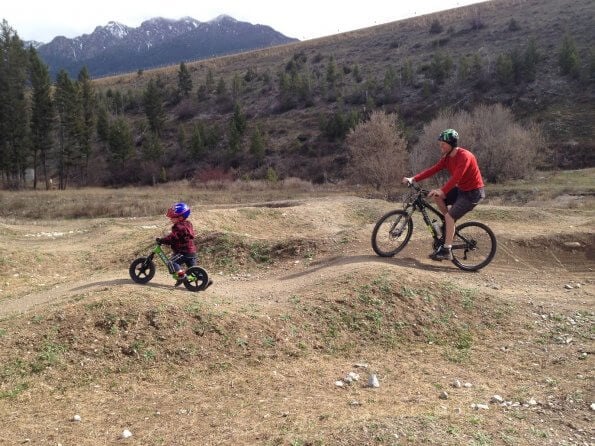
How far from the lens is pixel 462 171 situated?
8.75 m

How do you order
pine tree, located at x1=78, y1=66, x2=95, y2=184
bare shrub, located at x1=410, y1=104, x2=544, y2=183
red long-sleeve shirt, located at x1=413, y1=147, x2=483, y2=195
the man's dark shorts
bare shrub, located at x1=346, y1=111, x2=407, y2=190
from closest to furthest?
red long-sleeve shirt, located at x1=413, y1=147, x2=483, y2=195 → the man's dark shorts → bare shrub, located at x1=346, y1=111, x2=407, y2=190 → bare shrub, located at x1=410, y1=104, x2=544, y2=183 → pine tree, located at x1=78, y1=66, x2=95, y2=184

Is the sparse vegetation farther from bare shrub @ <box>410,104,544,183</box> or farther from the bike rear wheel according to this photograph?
the bike rear wheel

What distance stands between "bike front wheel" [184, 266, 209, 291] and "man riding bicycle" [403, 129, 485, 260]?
13.7 ft

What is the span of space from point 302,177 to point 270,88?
3255cm

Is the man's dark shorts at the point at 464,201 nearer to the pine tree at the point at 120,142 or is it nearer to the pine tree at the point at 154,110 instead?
the pine tree at the point at 120,142

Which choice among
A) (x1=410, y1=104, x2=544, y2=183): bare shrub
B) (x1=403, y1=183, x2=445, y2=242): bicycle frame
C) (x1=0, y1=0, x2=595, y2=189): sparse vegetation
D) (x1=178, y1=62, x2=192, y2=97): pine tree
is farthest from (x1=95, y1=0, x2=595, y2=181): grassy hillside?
(x1=403, y1=183, x2=445, y2=242): bicycle frame

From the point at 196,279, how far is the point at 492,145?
3211cm

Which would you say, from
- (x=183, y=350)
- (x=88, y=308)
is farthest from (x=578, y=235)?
(x=88, y=308)

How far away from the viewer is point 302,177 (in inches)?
2128

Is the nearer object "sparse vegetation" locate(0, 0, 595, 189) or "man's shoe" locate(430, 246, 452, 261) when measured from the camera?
"man's shoe" locate(430, 246, 452, 261)

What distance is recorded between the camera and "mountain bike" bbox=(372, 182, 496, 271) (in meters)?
9.60

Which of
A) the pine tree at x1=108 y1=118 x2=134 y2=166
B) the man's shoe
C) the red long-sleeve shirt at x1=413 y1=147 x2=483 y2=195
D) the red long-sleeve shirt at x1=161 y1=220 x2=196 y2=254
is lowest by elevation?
the man's shoe

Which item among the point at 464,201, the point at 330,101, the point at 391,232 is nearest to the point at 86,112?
the point at 330,101

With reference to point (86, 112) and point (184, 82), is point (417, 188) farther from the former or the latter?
point (184, 82)
